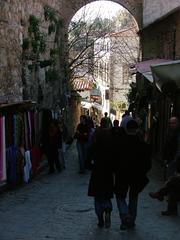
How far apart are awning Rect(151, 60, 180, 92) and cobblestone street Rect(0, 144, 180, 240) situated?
2394 mm

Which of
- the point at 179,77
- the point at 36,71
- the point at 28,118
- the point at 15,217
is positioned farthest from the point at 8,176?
the point at 36,71

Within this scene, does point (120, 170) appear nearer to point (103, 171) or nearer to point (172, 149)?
point (103, 171)

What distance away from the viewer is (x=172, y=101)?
16.4 m

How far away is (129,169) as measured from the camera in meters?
7.88

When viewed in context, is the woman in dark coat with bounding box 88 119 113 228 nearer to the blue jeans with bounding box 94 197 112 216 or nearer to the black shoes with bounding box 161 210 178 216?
the blue jeans with bounding box 94 197 112 216

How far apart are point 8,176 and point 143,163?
193 inches

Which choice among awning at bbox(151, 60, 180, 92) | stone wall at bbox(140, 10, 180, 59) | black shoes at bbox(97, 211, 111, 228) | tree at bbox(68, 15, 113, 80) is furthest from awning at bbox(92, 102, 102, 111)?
black shoes at bbox(97, 211, 111, 228)

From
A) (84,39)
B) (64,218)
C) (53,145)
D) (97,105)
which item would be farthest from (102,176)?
(97,105)

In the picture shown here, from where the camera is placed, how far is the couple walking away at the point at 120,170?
310 inches

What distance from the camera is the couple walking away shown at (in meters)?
7.88

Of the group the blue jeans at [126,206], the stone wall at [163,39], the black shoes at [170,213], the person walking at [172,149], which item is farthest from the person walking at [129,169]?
the stone wall at [163,39]

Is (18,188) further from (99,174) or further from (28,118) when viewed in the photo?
(99,174)

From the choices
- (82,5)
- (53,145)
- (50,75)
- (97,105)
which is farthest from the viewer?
(97,105)

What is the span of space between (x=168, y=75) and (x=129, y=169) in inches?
224
